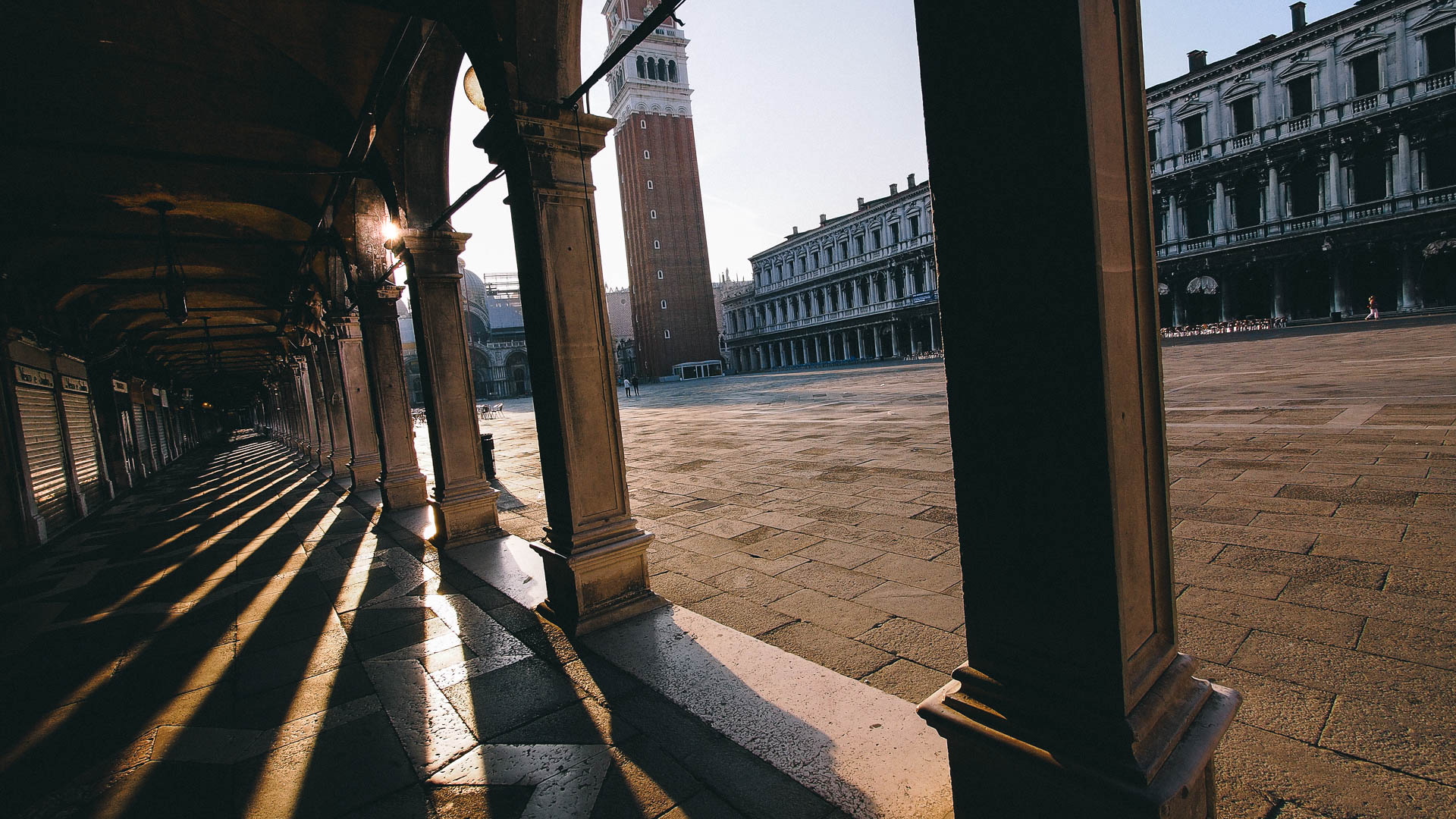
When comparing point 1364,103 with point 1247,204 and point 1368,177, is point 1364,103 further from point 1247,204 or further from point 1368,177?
point 1247,204

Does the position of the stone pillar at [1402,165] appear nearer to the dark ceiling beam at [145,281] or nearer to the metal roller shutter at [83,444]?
the dark ceiling beam at [145,281]

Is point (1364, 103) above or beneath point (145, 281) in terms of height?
above

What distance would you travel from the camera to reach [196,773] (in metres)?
2.27

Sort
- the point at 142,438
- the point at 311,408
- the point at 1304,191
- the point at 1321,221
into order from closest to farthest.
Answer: the point at 311,408 → the point at 142,438 → the point at 1321,221 → the point at 1304,191

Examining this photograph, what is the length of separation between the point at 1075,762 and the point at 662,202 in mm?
54978

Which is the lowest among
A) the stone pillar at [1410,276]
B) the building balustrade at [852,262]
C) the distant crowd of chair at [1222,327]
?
the distant crowd of chair at [1222,327]

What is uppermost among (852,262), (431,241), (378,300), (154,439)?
(852,262)

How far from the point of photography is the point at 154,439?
1689 cm

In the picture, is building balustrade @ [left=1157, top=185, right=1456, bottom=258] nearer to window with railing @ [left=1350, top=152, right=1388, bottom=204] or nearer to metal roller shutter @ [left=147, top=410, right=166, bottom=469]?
window with railing @ [left=1350, top=152, right=1388, bottom=204]

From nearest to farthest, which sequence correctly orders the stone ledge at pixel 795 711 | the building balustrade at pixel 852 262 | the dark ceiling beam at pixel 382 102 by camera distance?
the stone ledge at pixel 795 711, the dark ceiling beam at pixel 382 102, the building balustrade at pixel 852 262

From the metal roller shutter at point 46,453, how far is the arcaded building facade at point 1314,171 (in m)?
33.5

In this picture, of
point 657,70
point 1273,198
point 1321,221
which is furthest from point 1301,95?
point 657,70

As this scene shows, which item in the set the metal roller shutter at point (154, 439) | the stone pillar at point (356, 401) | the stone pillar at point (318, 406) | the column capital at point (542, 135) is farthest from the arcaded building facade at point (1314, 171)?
the metal roller shutter at point (154, 439)

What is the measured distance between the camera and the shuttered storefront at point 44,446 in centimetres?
773
